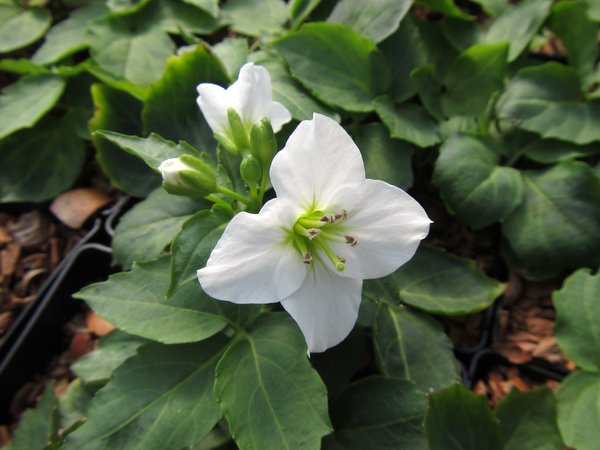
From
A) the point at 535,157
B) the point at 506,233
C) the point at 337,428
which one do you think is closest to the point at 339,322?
the point at 337,428

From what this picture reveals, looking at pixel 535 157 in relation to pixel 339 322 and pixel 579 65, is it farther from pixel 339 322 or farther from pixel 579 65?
pixel 339 322

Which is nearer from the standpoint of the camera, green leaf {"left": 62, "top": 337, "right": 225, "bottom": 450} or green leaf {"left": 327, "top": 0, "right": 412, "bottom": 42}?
green leaf {"left": 62, "top": 337, "right": 225, "bottom": 450}

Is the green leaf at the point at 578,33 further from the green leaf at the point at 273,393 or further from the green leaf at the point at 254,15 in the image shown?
the green leaf at the point at 273,393

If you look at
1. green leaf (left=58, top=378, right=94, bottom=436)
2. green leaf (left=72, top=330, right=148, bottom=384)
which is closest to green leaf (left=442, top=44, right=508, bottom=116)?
green leaf (left=72, top=330, right=148, bottom=384)

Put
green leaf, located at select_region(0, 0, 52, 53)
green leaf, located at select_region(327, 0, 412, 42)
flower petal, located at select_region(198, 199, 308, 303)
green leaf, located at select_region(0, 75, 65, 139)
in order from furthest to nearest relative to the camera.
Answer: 1. green leaf, located at select_region(0, 0, 52, 53)
2. green leaf, located at select_region(0, 75, 65, 139)
3. green leaf, located at select_region(327, 0, 412, 42)
4. flower petal, located at select_region(198, 199, 308, 303)

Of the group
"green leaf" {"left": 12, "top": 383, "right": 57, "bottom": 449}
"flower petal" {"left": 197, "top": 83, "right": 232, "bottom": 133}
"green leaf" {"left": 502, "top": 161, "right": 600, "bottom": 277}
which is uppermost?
"flower petal" {"left": 197, "top": 83, "right": 232, "bottom": 133}

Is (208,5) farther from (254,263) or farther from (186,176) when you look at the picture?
(254,263)

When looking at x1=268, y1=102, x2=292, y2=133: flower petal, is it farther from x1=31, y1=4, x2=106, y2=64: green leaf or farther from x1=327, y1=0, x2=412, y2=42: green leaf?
x1=31, y1=4, x2=106, y2=64: green leaf

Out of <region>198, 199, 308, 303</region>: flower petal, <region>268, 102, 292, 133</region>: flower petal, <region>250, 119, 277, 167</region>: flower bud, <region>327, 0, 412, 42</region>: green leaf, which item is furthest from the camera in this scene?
<region>327, 0, 412, 42</region>: green leaf

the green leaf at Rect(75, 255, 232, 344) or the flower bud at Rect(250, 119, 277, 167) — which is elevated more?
the flower bud at Rect(250, 119, 277, 167)
